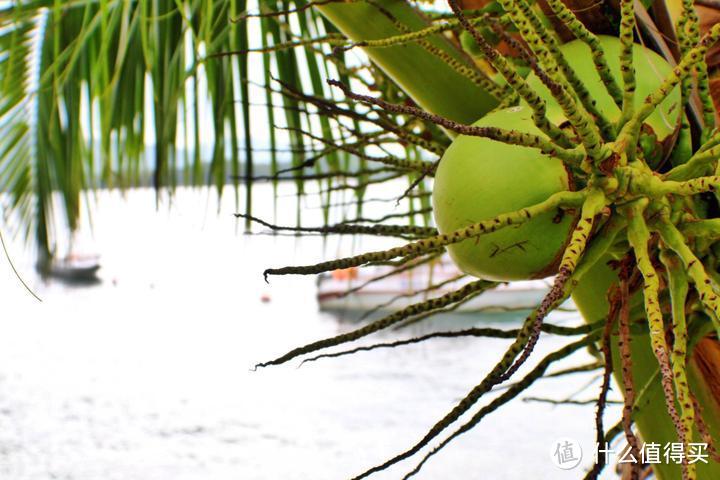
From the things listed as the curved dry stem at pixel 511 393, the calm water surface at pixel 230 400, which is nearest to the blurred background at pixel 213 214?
the calm water surface at pixel 230 400

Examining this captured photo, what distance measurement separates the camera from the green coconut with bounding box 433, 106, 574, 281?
0.33m

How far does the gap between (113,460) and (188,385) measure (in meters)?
0.60

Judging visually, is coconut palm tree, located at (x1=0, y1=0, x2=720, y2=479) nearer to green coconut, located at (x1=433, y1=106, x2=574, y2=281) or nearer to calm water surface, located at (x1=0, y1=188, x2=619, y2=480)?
green coconut, located at (x1=433, y1=106, x2=574, y2=281)

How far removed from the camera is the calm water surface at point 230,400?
3.39 ft

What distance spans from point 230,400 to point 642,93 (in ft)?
4.47

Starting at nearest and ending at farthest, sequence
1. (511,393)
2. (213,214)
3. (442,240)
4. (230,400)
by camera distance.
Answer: (442,240), (511,393), (213,214), (230,400)

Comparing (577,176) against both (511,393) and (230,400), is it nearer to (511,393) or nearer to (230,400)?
(511,393)

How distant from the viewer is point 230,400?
1597 mm

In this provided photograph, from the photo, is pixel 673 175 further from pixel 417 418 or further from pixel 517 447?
pixel 417 418

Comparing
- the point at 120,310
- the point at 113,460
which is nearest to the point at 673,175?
the point at 113,460

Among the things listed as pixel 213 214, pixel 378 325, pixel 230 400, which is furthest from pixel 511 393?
pixel 230 400

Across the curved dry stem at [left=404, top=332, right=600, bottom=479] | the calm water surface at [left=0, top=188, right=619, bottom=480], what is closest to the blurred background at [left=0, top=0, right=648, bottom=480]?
the calm water surface at [left=0, top=188, right=619, bottom=480]

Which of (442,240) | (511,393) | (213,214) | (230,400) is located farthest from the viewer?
(230,400)

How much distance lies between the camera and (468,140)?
345mm
